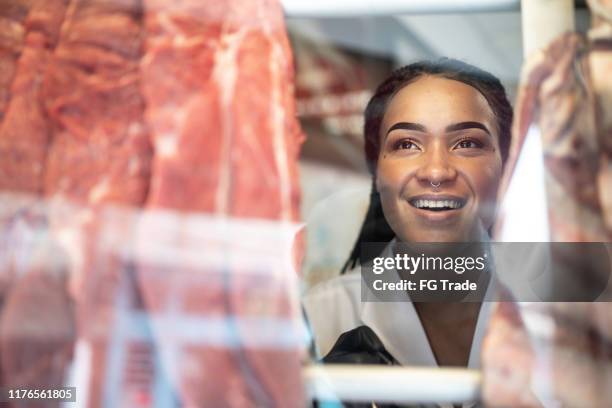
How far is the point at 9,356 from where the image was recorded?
140cm

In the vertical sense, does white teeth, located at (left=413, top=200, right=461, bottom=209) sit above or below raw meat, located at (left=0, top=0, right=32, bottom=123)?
below

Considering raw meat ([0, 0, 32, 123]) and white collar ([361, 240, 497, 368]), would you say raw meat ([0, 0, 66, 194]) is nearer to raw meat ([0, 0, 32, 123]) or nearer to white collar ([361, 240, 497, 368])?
raw meat ([0, 0, 32, 123])

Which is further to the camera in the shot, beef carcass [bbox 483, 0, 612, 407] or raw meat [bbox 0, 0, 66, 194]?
raw meat [bbox 0, 0, 66, 194]

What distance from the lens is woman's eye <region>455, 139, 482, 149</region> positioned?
1.39 metres

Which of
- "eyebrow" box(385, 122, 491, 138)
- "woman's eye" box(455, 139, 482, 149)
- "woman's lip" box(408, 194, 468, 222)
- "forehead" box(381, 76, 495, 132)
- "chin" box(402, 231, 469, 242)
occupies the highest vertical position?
"forehead" box(381, 76, 495, 132)

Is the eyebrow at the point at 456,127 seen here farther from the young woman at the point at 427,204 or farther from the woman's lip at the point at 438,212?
the woman's lip at the point at 438,212

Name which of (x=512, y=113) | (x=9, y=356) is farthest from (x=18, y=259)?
(x=512, y=113)

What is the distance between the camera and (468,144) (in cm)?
139

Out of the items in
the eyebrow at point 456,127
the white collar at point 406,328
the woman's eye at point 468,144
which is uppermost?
the eyebrow at point 456,127

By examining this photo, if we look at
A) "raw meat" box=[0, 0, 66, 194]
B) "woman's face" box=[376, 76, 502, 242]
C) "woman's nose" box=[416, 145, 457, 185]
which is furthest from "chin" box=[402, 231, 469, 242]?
"raw meat" box=[0, 0, 66, 194]

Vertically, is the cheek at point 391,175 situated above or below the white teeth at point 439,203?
above

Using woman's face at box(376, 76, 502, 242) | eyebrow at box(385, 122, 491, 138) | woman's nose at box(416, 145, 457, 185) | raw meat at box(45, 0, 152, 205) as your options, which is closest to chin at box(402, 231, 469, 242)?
woman's face at box(376, 76, 502, 242)

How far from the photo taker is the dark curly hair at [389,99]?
4.63 feet

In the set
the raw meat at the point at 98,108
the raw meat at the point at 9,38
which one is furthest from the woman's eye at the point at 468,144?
the raw meat at the point at 9,38
